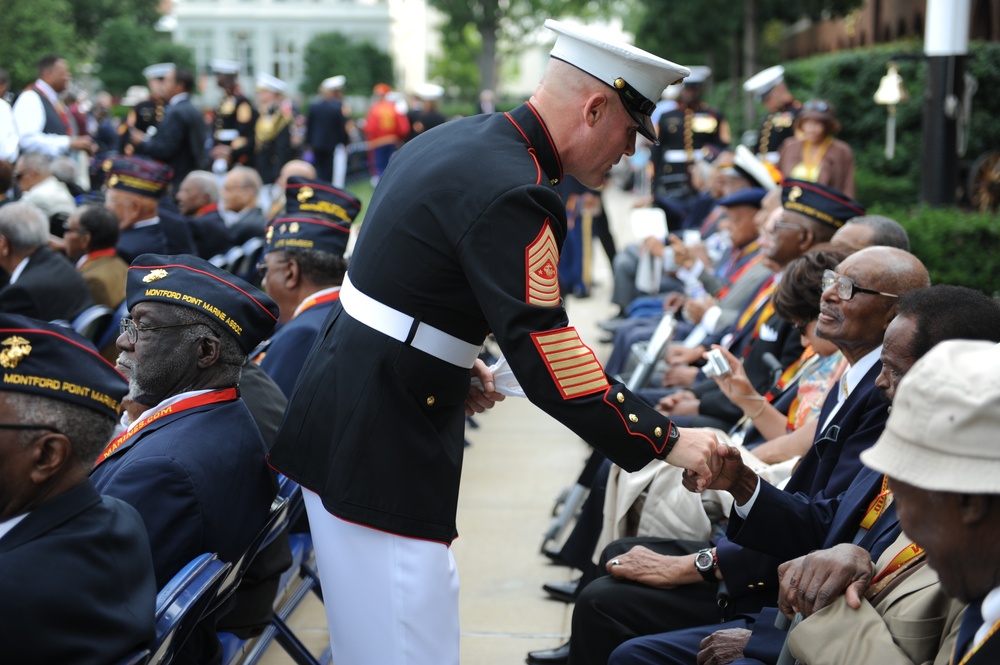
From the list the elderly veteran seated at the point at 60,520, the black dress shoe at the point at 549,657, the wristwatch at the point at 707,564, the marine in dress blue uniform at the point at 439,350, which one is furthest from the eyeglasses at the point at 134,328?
the black dress shoe at the point at 549,657

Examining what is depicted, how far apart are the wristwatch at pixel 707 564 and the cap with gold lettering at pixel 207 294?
1446mm

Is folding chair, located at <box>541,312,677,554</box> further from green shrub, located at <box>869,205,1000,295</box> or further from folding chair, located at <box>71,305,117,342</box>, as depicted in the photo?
green shrub, located at <box>869,205,1000,295</box>

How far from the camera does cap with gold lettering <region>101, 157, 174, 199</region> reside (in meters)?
7.41

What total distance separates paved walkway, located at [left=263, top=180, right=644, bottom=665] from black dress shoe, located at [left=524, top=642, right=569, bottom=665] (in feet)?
0.30

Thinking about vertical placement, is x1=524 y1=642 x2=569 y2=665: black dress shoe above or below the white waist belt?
below

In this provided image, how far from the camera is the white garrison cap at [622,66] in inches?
107

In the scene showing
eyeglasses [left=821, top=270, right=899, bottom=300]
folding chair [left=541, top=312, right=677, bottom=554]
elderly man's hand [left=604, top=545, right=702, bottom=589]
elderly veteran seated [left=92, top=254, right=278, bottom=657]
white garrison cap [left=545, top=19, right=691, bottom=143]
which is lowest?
folding chair [left=541, top=312, right=677, bottom=554]

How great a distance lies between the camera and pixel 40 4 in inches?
1033

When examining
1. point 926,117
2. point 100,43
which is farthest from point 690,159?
point 100,43

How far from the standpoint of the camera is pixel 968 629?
2049mm

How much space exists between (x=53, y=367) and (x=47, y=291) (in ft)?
12.2

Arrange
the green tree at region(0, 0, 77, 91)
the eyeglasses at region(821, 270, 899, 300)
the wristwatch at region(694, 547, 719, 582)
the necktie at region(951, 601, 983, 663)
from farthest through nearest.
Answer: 1. the green tree at region(0, 0, 77, 91)
2. the eyeglasses at region(821, 270, 899, 300)
3. the wristwatch at region(694, 547, 719, 582)
4. the necktie at region(951, 601, 983, 663)

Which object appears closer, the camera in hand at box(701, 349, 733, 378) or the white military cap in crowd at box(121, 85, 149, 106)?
the camera in hand at box(701, 349, 733, 378)

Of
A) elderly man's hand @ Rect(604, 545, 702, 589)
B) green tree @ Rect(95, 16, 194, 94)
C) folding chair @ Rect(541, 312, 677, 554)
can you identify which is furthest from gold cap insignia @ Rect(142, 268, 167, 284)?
green tree @ Rect(95, 16, 194, 94)
